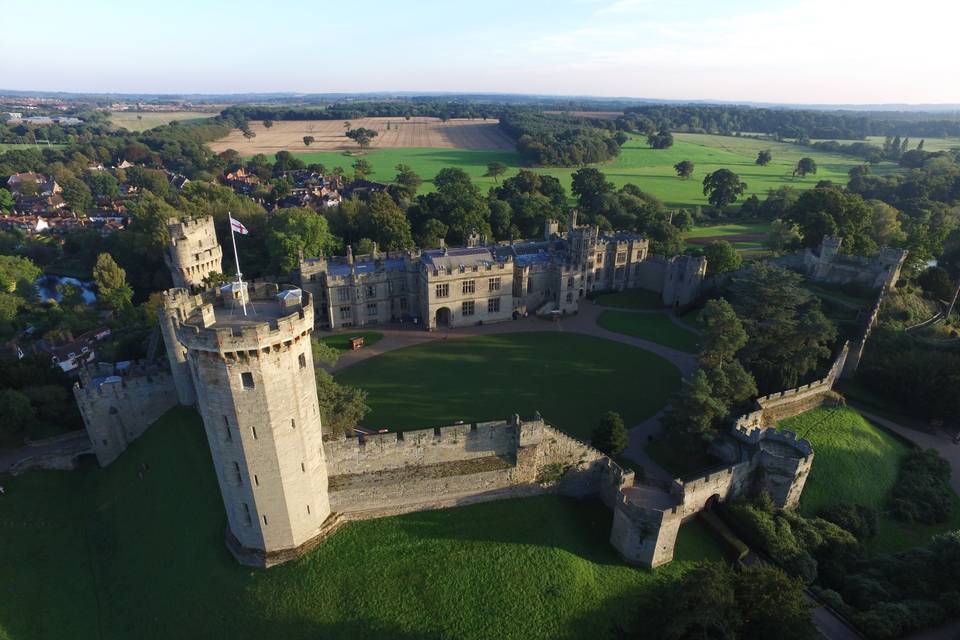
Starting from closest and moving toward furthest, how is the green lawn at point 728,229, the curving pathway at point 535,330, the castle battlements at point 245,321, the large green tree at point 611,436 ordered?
the castle battlements at point 245,321 < the large green tree at point 611,436 < the curving pathway at point 535,330 < the green lawn at point 728,229

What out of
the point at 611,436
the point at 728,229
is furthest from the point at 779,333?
the point at 728,229

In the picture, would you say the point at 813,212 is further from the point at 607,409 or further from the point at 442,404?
the point at 442,404

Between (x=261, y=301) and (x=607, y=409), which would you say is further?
(x=607, y=409)

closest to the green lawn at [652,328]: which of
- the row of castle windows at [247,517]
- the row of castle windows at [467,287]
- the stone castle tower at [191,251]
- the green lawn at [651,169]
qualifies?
the row of castle windows at [467,287]

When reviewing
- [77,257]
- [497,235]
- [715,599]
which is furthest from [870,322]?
[77,257]

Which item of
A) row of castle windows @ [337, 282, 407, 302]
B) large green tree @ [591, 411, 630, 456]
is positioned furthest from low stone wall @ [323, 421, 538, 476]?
row of castle windows @ [337, 282, 407, 302]

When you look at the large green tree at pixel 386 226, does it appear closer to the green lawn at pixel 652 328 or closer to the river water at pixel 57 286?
the green lawn at pixel 652 328
